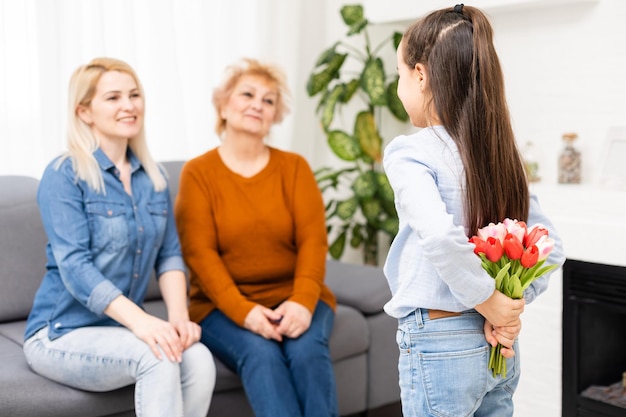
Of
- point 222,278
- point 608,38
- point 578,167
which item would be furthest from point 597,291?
point 222,278

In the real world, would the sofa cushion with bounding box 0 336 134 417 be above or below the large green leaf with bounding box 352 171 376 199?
below

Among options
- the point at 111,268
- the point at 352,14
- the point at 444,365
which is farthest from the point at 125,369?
the point at 352,14

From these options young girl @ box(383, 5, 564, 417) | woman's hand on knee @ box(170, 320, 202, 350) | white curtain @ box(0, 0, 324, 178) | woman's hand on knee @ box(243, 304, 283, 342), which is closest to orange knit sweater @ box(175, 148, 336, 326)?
woman's hand on knee @ box(243, 304, 283, 342)

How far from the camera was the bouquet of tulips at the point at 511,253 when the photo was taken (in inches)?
59.2

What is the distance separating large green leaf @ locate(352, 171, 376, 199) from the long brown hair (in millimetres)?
2126

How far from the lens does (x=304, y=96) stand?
4.20m

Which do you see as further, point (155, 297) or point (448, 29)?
point (155, 297)

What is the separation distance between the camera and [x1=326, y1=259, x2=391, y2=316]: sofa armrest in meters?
2.92

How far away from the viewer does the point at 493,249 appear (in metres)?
1.50

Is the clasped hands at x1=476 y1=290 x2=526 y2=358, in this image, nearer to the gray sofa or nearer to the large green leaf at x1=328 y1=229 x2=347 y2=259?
the gray sofa

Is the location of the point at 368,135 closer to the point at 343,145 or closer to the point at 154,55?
the point at 343,145

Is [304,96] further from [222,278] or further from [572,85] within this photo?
[222,278]

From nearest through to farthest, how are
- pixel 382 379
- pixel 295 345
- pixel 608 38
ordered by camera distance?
pixel 295 345 < pixel 382 379 < pixel 608 38

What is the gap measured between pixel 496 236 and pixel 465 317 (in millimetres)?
168
